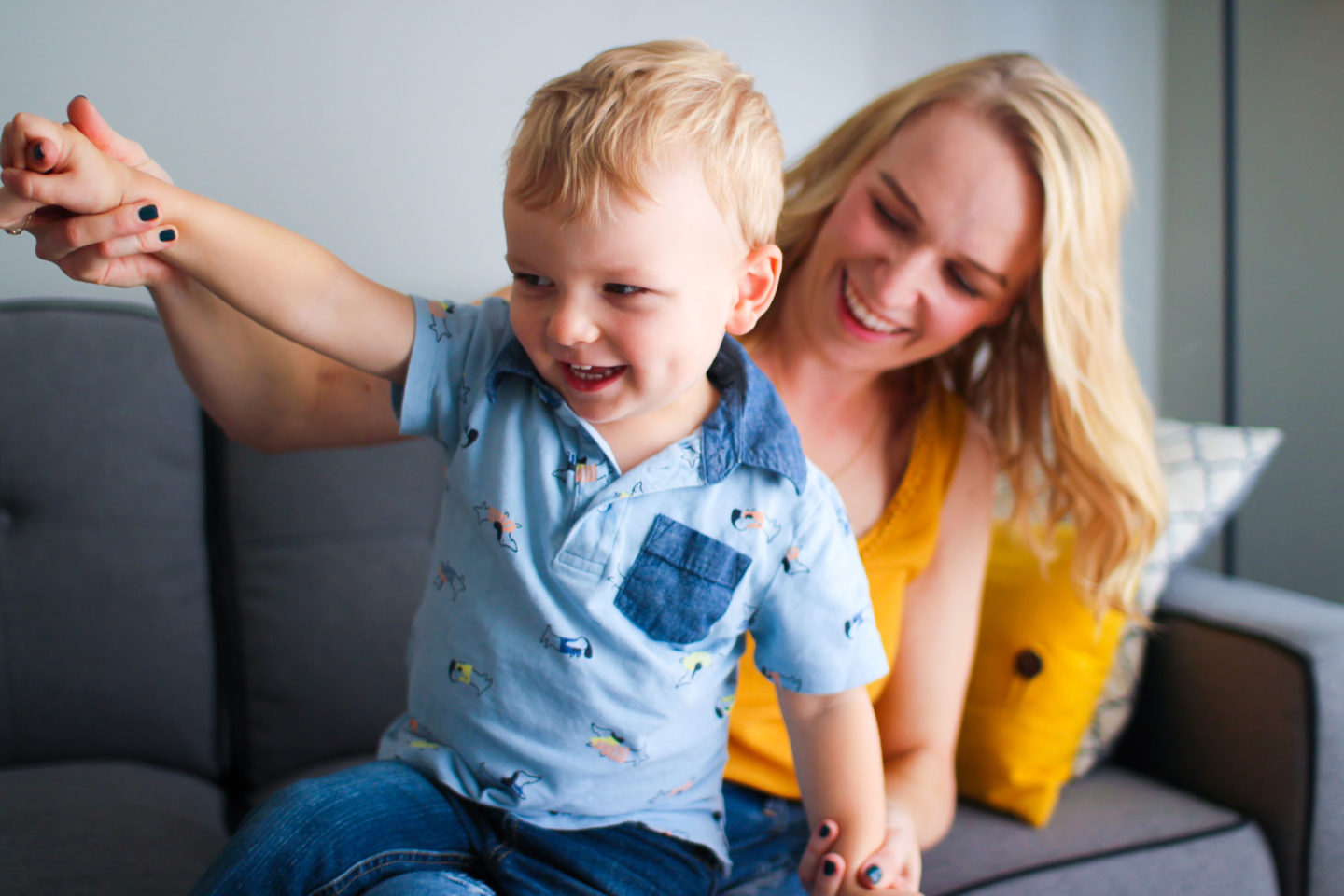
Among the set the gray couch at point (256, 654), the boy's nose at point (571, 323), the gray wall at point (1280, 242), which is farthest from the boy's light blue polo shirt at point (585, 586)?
the gray wall at point (1280, 242)

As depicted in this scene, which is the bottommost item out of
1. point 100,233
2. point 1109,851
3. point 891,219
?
point 1109,851

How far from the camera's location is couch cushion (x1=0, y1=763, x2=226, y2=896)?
0.95m

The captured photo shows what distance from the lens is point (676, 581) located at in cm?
76

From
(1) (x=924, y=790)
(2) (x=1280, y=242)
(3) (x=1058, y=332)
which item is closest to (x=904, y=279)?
(3) (x=1058, y=332)

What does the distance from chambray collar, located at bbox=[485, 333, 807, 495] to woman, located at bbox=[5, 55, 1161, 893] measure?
310mm

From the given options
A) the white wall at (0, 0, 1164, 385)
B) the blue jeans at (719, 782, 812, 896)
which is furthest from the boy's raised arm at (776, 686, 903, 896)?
the white wall at (0, 0, 1164, 385)

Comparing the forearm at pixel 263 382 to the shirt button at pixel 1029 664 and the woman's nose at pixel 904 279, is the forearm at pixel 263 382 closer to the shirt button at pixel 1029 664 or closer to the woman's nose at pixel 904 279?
the woman's nose at pixel 904 279

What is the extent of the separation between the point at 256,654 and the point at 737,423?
0.93m

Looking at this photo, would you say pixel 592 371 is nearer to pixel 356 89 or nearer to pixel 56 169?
pixel 56 169

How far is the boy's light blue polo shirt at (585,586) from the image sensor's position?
75 cm

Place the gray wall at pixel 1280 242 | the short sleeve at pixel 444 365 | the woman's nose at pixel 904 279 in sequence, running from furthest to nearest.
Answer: the gray wall at pixel 1280 242, the woman's nose at pixel 904 279, the short sleeve at pixel 444 365

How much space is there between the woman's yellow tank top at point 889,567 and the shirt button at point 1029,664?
10.8 inches

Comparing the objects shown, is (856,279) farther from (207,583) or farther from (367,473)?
(207,583)

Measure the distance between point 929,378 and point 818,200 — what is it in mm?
326
